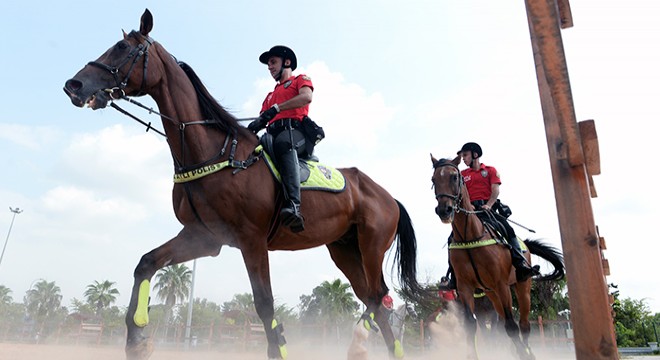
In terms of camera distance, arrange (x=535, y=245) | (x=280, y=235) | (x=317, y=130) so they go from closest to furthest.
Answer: (x=280, y=235) < (x=317, y=130) < (x=535, y=245)

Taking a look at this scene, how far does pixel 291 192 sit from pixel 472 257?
4793 mm

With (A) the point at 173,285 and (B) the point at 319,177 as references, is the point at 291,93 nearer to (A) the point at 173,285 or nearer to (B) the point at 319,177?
(B) the point at 319,177

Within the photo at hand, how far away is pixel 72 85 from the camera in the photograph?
160 inches

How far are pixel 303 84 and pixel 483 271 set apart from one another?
16.5 ft

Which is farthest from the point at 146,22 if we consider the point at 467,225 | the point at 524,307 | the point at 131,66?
the point at 524,307

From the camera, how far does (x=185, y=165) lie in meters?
4.53

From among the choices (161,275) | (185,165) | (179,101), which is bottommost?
(185,165)

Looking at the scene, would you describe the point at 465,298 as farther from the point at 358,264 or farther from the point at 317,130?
the point at 317,130

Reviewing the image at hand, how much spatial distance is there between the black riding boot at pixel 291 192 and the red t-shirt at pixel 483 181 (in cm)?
601

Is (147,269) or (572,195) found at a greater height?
(572,195)

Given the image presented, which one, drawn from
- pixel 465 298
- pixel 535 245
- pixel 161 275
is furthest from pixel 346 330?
pixel 161 275

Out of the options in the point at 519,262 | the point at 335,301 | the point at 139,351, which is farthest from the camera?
the point at 335,301

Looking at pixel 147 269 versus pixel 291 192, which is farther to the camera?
pixel 291 192

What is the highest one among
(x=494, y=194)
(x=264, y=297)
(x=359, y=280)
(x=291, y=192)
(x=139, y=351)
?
(x=494, y=194)
